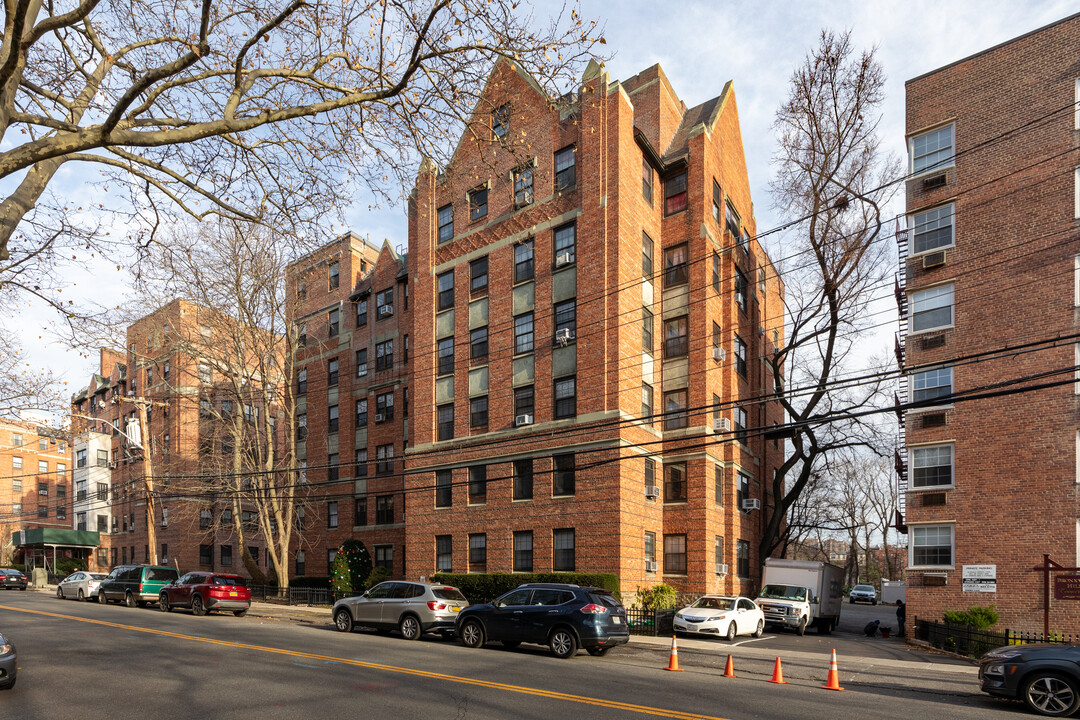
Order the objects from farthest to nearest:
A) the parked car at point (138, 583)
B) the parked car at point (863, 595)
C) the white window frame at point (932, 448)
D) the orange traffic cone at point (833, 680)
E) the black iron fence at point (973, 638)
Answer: the parked car at point (863, 595) < the parked car at point (138, 583) < the white window frame at point (932, 448) < the black iron fence at point (973, 638) < the orange traffic cone at point (833, 680)

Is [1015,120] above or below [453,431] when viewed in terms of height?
above

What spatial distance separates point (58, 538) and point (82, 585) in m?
28.6

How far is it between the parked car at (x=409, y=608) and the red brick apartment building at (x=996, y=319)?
Answer: 16613 millimetres

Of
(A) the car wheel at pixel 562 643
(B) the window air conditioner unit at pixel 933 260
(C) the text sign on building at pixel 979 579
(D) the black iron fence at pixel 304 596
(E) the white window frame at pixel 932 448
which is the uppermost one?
(B) the window air conditioner unit at pixel 933 260

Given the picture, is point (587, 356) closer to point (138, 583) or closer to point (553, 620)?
point (553, 620)

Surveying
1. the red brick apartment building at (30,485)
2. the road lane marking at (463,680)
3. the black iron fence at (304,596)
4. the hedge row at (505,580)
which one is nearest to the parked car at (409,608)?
the road lane marking at (463,680)

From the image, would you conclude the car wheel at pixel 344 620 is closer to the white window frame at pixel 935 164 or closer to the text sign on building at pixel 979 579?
the text sign on building at pixel 979 579

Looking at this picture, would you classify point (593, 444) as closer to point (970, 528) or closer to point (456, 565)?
point (456, 565)

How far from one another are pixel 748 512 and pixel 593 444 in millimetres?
12683

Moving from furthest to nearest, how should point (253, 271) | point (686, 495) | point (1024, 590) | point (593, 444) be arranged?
point (253, 271), point (686, 495), point (593, 444), point (1024, 590)

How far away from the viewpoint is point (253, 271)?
34750mm

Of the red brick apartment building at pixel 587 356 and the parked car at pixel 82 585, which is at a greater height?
the red brick apartment building at pixel 587 356

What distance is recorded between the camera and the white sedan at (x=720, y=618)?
23.9 metres

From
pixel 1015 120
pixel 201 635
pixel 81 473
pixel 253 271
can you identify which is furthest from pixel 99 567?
pixel 1015 120
